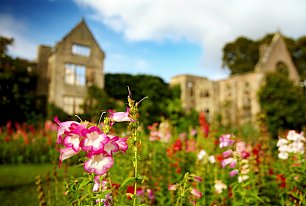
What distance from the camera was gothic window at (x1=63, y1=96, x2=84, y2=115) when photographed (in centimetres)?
1895

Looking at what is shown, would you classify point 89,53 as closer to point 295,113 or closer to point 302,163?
point 295,113

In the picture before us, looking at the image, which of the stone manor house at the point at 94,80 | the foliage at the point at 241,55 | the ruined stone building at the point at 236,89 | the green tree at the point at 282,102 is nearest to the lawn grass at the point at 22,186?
the stone manor house at the point at 94,80

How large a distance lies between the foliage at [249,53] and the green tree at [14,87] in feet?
70.7

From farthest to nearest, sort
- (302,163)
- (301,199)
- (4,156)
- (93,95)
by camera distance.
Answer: (93,95) < (4,156) < (302,163) < (301,199)

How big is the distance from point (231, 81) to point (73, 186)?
23.6m

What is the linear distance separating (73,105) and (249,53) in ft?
70.8

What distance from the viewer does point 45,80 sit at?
20234mm

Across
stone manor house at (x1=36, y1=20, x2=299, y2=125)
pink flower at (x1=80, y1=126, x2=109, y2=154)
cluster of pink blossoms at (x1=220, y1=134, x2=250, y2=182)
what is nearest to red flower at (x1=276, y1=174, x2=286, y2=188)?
cluster of pink blossoms at (x1=220, y1=134, x2=250, y2=182)

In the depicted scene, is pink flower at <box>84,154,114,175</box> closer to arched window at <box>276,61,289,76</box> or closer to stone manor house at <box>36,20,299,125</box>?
stone manor house at <box>36,20,299,125</box>

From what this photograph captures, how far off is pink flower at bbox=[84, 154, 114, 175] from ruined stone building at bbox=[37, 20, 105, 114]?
18.1 m

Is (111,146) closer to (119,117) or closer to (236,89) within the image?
(119,117)

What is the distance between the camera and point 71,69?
1959cm

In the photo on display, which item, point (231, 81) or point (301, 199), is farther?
point (231, 81)

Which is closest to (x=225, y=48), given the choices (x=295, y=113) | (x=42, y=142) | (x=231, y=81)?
(x=231, y=81)
